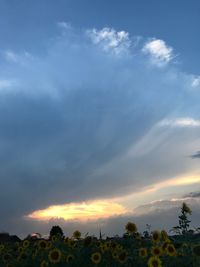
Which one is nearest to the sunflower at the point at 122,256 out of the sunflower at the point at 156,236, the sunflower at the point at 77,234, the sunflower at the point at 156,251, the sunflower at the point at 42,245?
the sunflower at the point at 156,251

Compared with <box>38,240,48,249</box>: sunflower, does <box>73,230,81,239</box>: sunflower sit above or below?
above

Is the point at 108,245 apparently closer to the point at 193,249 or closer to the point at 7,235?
the point at 193,249

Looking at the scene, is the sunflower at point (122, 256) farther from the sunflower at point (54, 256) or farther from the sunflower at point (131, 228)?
the sunflower at point (131, 228)

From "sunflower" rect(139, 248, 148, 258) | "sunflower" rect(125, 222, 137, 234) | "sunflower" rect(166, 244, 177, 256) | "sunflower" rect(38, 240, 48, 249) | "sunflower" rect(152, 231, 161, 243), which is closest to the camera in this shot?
"sunflower" rect(166, 244, 177, 256)

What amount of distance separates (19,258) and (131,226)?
286 centimetres

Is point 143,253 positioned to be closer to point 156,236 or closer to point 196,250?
point 156,236

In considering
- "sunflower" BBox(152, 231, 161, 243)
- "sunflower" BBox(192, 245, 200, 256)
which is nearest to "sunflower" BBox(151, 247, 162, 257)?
"sunflower" BBox(192, 245, 200, 256)

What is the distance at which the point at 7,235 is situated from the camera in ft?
120

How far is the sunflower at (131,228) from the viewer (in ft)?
40.8

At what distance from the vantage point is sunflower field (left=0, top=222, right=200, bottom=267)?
10.3 meters

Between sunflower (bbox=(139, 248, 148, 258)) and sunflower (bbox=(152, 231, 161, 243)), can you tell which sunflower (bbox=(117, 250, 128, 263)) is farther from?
sunflower (bbox=(152, 231, 161, 243))

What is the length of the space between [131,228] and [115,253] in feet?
4.94

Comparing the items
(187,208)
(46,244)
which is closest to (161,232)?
(187,208)

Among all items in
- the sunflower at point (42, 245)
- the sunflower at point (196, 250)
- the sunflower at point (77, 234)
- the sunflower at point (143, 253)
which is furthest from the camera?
the sunflower at point (77, 234)
